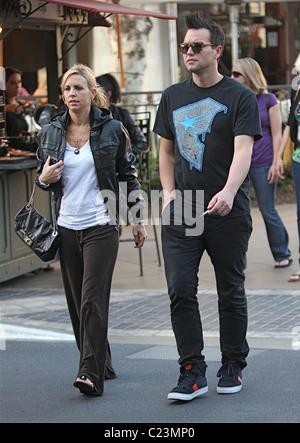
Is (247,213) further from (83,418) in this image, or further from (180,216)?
(83,418)

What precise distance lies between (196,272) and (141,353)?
1.48 m

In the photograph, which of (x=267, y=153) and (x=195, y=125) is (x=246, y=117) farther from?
(x=267, y=153)

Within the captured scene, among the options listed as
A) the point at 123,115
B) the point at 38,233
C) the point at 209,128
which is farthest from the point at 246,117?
the point at 123,115

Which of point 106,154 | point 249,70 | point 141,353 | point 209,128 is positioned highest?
point 249,70

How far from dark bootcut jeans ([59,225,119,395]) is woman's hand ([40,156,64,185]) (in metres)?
0.32

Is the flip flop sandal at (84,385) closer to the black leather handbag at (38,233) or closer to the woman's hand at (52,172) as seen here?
the black leather handbag at (38,233)

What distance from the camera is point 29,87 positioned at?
16.3 meters

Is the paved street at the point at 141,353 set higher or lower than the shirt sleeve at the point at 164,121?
lower

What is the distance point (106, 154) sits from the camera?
18.8ft

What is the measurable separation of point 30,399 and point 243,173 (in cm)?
187

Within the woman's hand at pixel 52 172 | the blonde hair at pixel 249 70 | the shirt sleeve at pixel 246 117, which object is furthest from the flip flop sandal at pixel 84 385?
the blonde hair at pixel 249 70

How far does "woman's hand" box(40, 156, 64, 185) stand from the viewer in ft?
18.4

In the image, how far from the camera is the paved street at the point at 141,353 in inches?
212

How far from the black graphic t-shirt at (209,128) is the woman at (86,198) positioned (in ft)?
1.54
